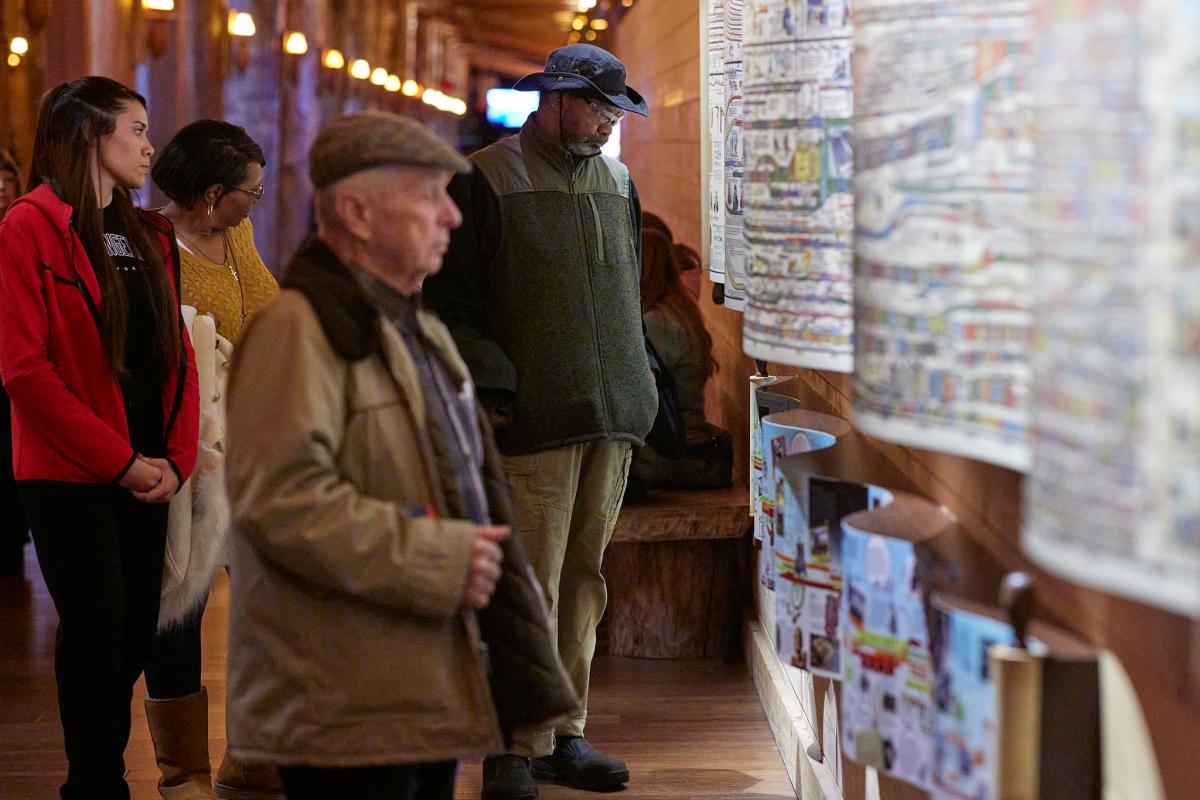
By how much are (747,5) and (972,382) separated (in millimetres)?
1000

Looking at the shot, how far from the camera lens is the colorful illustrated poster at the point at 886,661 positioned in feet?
6.12

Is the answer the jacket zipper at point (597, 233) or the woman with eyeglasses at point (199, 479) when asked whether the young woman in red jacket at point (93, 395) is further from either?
the jacket zipper at point (597, 233)

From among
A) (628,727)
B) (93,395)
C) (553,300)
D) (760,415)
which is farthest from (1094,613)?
(628,727)

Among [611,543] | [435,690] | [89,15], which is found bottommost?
[611,543]

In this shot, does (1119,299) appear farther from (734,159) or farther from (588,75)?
(588,75)

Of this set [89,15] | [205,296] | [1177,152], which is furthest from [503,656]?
[89,15]

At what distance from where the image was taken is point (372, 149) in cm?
208

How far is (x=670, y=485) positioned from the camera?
5652 mm

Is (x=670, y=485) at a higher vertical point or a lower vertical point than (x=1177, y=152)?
lower

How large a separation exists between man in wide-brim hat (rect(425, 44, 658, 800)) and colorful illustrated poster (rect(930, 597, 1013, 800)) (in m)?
2.01

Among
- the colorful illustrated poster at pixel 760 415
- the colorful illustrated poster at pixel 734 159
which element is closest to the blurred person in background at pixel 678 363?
the colorful illustrated poster at pixel 734 159

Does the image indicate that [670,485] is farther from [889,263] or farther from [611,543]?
[889,263]

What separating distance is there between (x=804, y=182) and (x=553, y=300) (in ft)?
5.05

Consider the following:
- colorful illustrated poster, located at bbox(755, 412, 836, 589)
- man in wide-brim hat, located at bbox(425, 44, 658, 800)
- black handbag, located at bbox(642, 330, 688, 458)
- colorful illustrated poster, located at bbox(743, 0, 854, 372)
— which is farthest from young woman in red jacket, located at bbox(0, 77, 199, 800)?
black handbag, located at bbox(642, 330, 688, 458)
